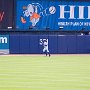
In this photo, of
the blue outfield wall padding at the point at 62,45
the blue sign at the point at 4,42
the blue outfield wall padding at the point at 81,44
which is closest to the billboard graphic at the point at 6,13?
the blue sign at the point at 4,42

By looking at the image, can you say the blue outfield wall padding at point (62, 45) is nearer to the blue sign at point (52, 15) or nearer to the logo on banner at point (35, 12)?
the blue sign at point (52, 15)

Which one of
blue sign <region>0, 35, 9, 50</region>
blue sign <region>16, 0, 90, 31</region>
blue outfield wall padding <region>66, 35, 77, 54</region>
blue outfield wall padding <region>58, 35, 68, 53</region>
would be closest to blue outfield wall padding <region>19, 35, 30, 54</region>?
blue sign <region>0, 35, 9, 50</region>

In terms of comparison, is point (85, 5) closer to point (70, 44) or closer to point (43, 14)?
point (43, 14)

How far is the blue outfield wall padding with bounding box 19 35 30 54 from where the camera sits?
31516 millimetres

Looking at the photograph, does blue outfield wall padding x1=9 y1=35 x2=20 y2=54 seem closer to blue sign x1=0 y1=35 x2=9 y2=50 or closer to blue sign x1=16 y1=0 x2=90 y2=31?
blue sign x1=0 y1=35 x2=9 y2=50

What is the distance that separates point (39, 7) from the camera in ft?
125

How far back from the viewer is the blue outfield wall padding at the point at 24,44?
31516 millimetres

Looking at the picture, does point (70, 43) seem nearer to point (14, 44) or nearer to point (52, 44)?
point (52, 44)

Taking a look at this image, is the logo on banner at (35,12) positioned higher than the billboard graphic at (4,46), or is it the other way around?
the logo on banner at (35,12)

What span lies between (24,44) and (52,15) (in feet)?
24.2

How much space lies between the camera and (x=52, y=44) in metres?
32.0

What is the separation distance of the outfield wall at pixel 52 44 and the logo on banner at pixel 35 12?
5.98 m

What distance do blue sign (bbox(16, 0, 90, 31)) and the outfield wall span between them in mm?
5566

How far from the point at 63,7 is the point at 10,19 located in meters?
4.94
